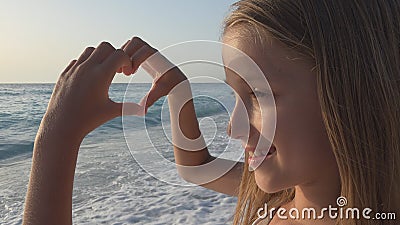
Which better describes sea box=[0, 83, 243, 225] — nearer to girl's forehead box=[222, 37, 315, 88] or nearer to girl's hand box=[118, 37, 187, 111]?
girl's hand box=[118, 37, 187, 111]

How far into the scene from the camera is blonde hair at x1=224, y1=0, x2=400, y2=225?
4.38 ft

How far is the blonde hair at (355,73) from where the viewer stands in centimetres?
134

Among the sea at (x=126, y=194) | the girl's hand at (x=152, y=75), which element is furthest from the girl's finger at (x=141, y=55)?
the sea at (x=126, y=194)

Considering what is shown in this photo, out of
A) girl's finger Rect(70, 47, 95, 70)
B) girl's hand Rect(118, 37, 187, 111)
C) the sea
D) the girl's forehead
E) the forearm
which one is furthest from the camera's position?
the sea

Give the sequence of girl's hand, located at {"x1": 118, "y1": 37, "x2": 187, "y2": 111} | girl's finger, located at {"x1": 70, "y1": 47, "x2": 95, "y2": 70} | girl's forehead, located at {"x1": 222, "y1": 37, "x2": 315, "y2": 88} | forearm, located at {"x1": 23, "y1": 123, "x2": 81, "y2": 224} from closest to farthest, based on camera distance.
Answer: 1. forearm, located at {"x1": 23, "y1": 123, "x2": 81, "y2": 224}
2. girl's finger, located at {"x1": 70, "y1": 47, "x2": 95, "y2": 70}
3. girl's hand, located at {"x1": 118, "y1": 37, "x2": 187, "y2": 111}
4. girl's forehead, located at {"x1": 222, "y1": 37, "x2": 315, "y2": 88}

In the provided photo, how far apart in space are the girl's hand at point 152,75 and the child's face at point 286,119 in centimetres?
17

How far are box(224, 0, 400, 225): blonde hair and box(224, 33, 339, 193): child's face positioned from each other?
0.11 ft


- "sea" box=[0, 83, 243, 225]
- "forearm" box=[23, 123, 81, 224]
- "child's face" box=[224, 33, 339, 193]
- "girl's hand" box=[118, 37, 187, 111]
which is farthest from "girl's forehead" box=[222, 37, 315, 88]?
"sea" box=[0, 83, 243, 225]

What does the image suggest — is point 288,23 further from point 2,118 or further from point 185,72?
point 2,118

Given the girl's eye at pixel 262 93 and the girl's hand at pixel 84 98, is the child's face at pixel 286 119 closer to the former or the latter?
the girl's eye at pixel 262 93

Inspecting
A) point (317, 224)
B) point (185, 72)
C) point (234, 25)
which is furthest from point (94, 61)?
point (317, 224)

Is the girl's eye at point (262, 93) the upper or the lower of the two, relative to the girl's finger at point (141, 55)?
lower

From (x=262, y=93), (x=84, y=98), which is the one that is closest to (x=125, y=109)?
(x=84, y=98)

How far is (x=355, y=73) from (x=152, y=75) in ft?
1.88
